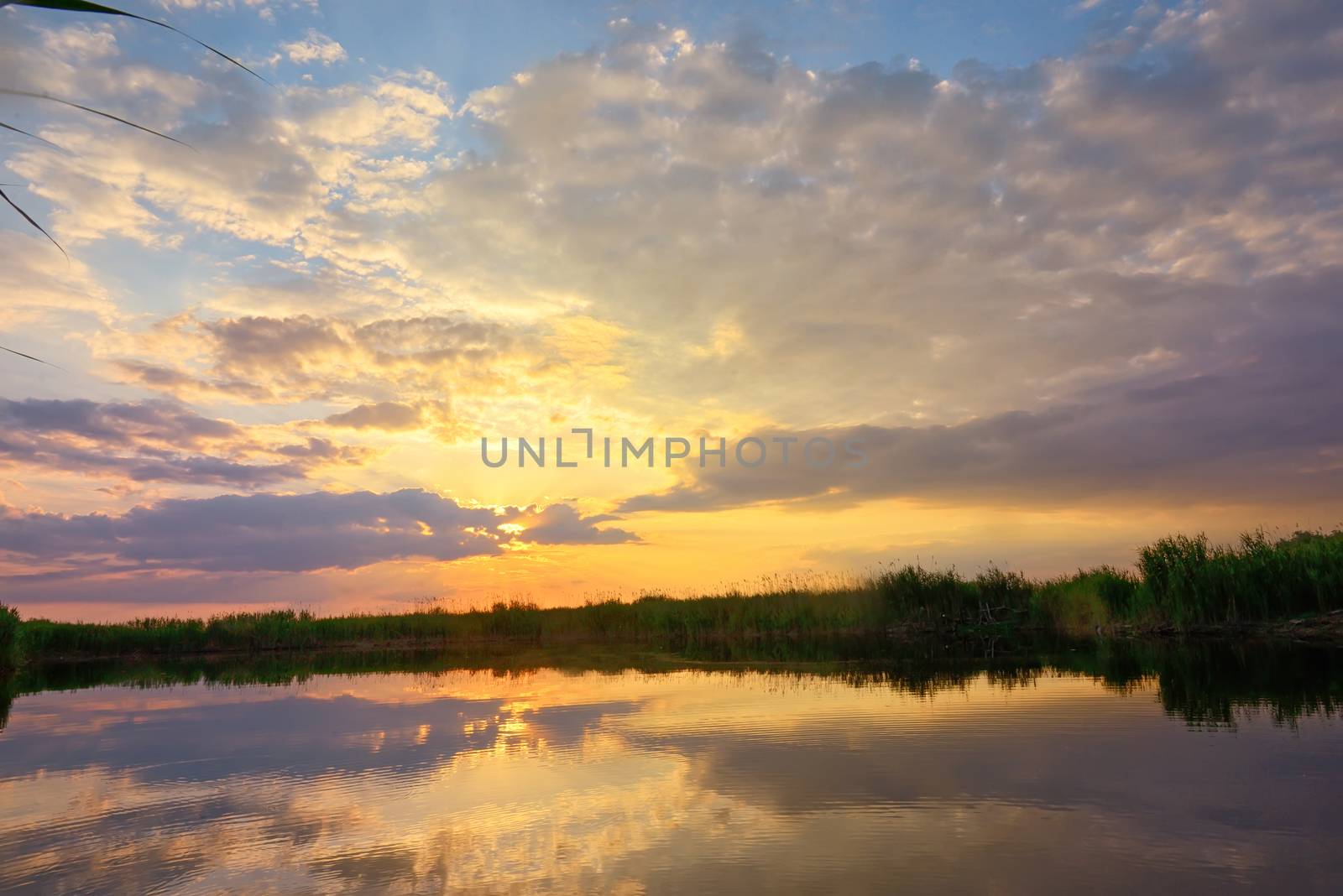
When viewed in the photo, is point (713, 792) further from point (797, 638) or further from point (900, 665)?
point (797, 638)

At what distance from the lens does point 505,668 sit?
16.8 meters

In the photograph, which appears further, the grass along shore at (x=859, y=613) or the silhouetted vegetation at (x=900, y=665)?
the grass along shore at (x=859, y=613)

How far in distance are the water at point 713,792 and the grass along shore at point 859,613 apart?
29.7 ft

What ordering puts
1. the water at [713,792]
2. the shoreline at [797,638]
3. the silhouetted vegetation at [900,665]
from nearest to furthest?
the water at [713,792] → the silhouetted vegetation at [900,665] → the shoreline at [797,638]

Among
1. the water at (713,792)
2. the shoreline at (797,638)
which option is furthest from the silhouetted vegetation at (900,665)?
the shoreline at (797,638)

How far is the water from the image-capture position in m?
3.90

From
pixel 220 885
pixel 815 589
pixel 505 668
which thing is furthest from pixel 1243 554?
pixel 220 885

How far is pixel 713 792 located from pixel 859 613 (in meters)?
21.4

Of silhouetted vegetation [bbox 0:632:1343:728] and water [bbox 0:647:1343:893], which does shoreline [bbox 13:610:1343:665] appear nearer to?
silhouetted vegetation [bbox 0:632:1343:728]

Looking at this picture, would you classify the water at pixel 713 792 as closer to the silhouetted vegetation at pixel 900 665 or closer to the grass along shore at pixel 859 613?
the silhouetted vegetation at pixel 900 665

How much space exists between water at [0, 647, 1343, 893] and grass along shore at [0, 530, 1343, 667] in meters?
9.06

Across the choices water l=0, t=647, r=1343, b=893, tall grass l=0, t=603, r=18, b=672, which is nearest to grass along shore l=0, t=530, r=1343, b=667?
tall grass l=0, t=603, r=18, b=672

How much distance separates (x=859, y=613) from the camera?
1017 inches

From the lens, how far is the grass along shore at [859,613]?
18594 millimetres
